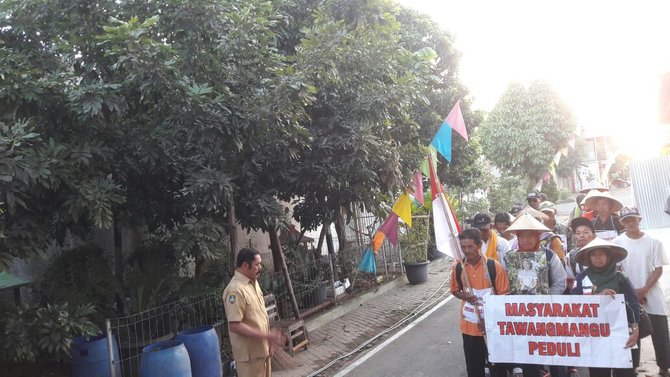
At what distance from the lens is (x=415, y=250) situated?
1238 cm

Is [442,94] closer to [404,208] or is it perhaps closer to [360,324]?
[404,208]

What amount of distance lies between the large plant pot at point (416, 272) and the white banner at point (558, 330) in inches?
303

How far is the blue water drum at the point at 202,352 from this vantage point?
221 inches

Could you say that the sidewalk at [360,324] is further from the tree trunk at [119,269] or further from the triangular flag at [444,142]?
the triangular flag at [444,142]

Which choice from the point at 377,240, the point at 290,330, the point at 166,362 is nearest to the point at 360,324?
the point at 377,240

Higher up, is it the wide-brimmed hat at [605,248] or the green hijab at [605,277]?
the wide-brimmed hat at [605,248]

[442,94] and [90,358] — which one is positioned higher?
[442,94]

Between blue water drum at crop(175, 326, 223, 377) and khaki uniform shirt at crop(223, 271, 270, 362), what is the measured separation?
1837 millimetres

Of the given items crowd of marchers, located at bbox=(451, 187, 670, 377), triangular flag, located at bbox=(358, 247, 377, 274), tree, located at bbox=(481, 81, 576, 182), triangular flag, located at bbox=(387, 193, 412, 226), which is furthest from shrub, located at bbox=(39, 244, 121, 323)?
tree, located at bbox=(481, 81, 576, 182)

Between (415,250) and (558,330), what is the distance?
8348 mm

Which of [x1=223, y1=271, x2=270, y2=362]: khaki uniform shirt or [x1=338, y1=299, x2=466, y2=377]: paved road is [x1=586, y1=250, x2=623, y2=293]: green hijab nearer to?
[x1=338, y1=299, x2=466, y2=377]: paved road

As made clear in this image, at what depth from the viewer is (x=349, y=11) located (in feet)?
22.1

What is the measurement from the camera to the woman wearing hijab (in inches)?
152

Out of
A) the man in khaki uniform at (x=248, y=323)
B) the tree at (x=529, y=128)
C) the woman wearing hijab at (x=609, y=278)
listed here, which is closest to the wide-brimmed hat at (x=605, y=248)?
the woman wearing hijab at (x=609, y=278)
